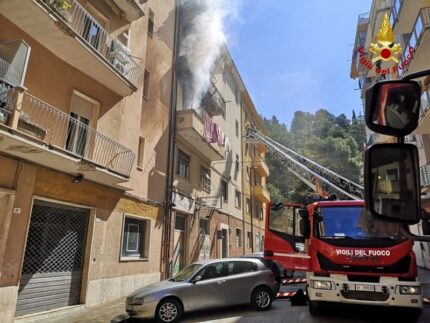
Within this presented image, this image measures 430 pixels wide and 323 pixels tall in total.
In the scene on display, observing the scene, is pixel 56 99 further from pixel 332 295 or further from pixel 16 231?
pixel 332 295

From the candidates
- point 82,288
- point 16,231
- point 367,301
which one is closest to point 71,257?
point 82,288

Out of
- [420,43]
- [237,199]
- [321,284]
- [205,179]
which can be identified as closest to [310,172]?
[237,199]

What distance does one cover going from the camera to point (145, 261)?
1238cm

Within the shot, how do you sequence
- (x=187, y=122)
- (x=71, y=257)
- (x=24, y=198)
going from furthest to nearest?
(x=187, y=122) < (x=71, y=257) < (x=24, y=198)

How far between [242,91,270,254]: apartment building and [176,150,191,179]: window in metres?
10.1

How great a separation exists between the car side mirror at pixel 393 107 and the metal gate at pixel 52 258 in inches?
350

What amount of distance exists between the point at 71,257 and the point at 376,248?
810 cm

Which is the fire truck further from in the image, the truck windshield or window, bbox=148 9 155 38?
window, bbox=148 9 155 38

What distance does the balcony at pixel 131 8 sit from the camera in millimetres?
11242

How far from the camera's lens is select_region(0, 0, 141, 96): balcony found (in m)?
7.73

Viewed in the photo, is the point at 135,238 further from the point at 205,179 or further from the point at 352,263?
the point at 352,263

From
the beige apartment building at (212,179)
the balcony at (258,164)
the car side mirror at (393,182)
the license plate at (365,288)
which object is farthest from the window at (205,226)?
the car side mirror at (393,182)

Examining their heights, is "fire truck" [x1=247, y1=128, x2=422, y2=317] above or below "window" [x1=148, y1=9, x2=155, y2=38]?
below

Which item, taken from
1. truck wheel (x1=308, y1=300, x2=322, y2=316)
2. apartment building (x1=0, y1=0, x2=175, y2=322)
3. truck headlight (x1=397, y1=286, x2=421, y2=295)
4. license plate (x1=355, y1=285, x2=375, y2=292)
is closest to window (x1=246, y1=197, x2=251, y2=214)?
apartment building (x1=0, y1=0, x2=175, y2=322)
